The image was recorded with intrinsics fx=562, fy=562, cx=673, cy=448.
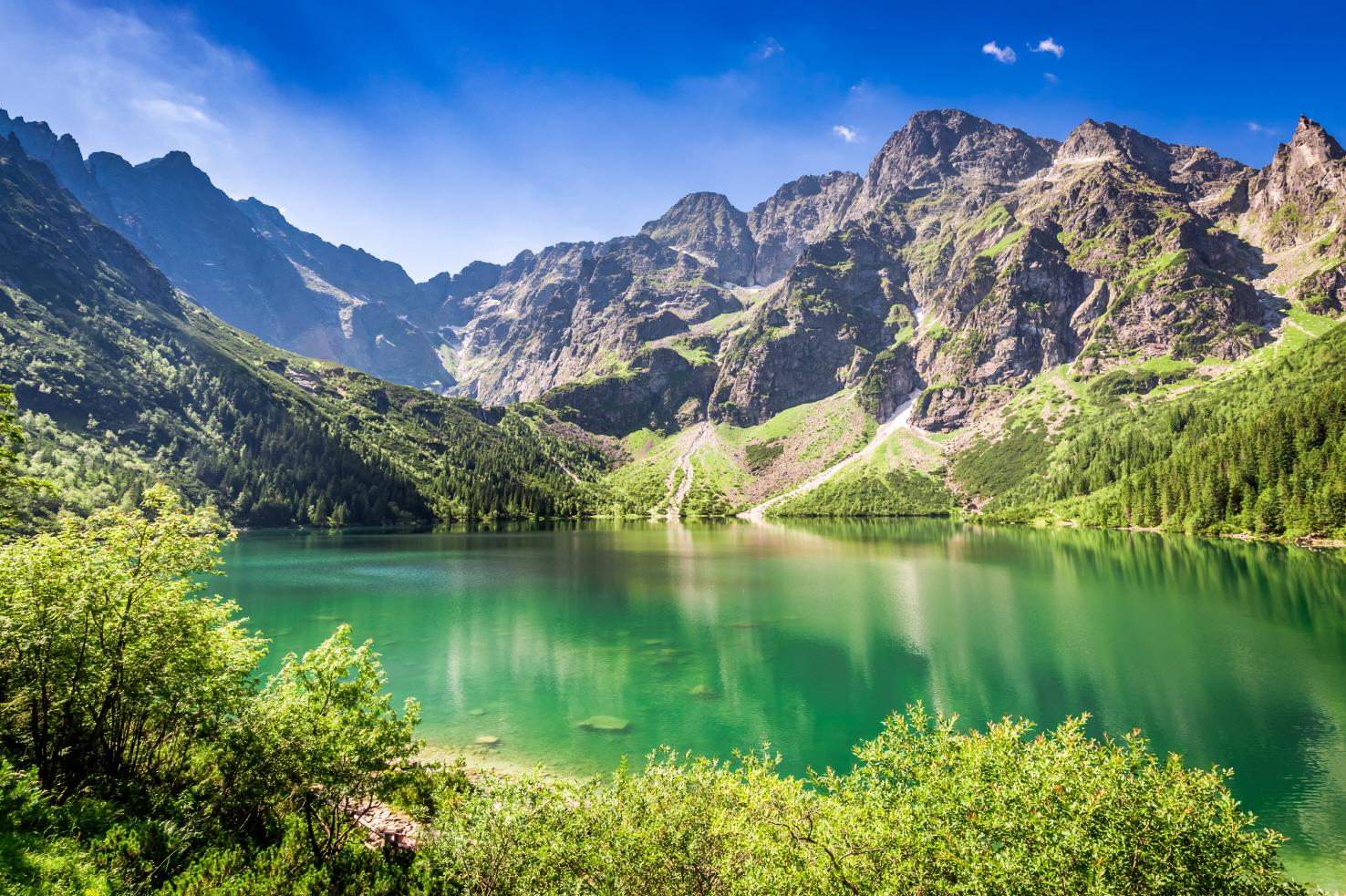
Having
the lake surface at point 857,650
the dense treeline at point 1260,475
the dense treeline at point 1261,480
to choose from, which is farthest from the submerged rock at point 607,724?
the dense treeline at point 1261,480

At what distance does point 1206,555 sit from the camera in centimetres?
9875

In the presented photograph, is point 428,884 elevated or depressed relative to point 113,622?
depressed

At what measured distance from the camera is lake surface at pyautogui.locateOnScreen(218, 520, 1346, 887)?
33.1 metres

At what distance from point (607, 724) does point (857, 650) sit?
25.6 metres

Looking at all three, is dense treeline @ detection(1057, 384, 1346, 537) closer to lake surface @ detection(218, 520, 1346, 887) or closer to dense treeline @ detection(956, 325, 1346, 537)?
dense treeline @ detection(956, 325, 1346, 537)

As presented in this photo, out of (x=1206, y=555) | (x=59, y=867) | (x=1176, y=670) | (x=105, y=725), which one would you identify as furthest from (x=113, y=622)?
(x=1206, y=555)

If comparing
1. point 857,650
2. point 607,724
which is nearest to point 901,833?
point 607,724

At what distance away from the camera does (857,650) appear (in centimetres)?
5141

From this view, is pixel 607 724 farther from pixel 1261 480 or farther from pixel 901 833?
pixel 1261 480

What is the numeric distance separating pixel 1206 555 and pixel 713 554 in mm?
89489

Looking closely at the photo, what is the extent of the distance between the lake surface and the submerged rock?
21.8 inches

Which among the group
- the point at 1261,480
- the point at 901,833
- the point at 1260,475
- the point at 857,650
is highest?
the point at 1260,475

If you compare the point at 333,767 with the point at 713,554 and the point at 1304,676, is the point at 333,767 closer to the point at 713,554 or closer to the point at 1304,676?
the point at 1304,676

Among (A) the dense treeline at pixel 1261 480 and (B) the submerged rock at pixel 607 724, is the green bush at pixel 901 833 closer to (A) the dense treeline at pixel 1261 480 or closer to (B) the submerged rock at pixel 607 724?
(B) the submerged rock at pixel 607 724
